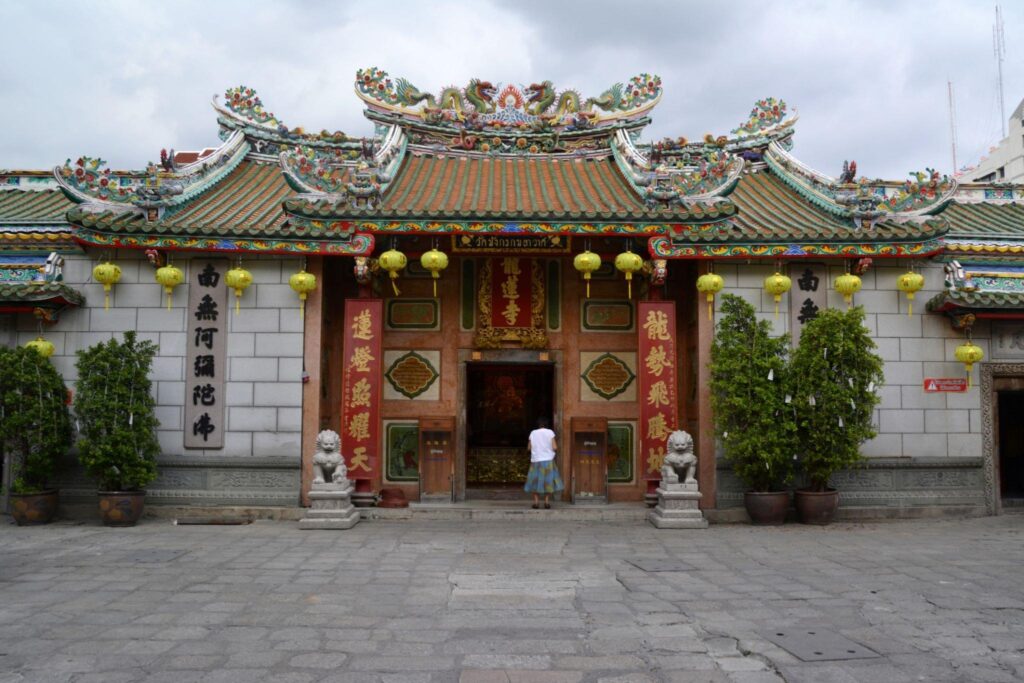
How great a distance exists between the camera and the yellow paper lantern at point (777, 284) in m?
9.54

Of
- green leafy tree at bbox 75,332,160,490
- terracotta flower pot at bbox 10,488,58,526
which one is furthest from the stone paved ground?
green leafy tree at bbox 75,332,160,490

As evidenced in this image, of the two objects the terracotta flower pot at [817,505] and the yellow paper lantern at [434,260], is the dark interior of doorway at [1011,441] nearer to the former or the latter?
the terracotta flower pot at [817,505]

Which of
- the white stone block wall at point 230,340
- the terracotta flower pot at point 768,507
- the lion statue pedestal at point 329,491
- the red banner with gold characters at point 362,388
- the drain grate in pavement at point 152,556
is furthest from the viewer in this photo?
the red banner with gold characters at point 362,388

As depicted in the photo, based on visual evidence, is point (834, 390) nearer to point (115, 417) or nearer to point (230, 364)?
point (230, 364)

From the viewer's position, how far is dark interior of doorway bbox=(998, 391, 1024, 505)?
41.8 feet

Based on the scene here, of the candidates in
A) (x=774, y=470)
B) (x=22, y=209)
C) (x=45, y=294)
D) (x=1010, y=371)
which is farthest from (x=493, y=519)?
(x=22, y=209)

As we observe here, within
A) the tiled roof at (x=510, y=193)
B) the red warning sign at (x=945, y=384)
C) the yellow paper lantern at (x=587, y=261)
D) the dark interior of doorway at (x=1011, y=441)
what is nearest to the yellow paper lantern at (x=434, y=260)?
the tiled roof at (x=510, y=193)

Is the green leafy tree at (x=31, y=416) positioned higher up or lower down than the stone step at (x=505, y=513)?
higher up

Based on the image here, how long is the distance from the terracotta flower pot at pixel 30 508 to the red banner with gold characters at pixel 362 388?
3525 millimetres

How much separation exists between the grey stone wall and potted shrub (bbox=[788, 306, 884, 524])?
6290mm

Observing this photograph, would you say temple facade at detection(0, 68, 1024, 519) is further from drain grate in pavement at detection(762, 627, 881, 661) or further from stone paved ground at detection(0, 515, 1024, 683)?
drain grate in pavement at detection(762, 627, 881, 661)

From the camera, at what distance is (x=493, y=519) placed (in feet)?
31.8

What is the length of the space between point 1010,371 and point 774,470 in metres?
3.73

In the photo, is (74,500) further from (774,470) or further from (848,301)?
(848,301)
